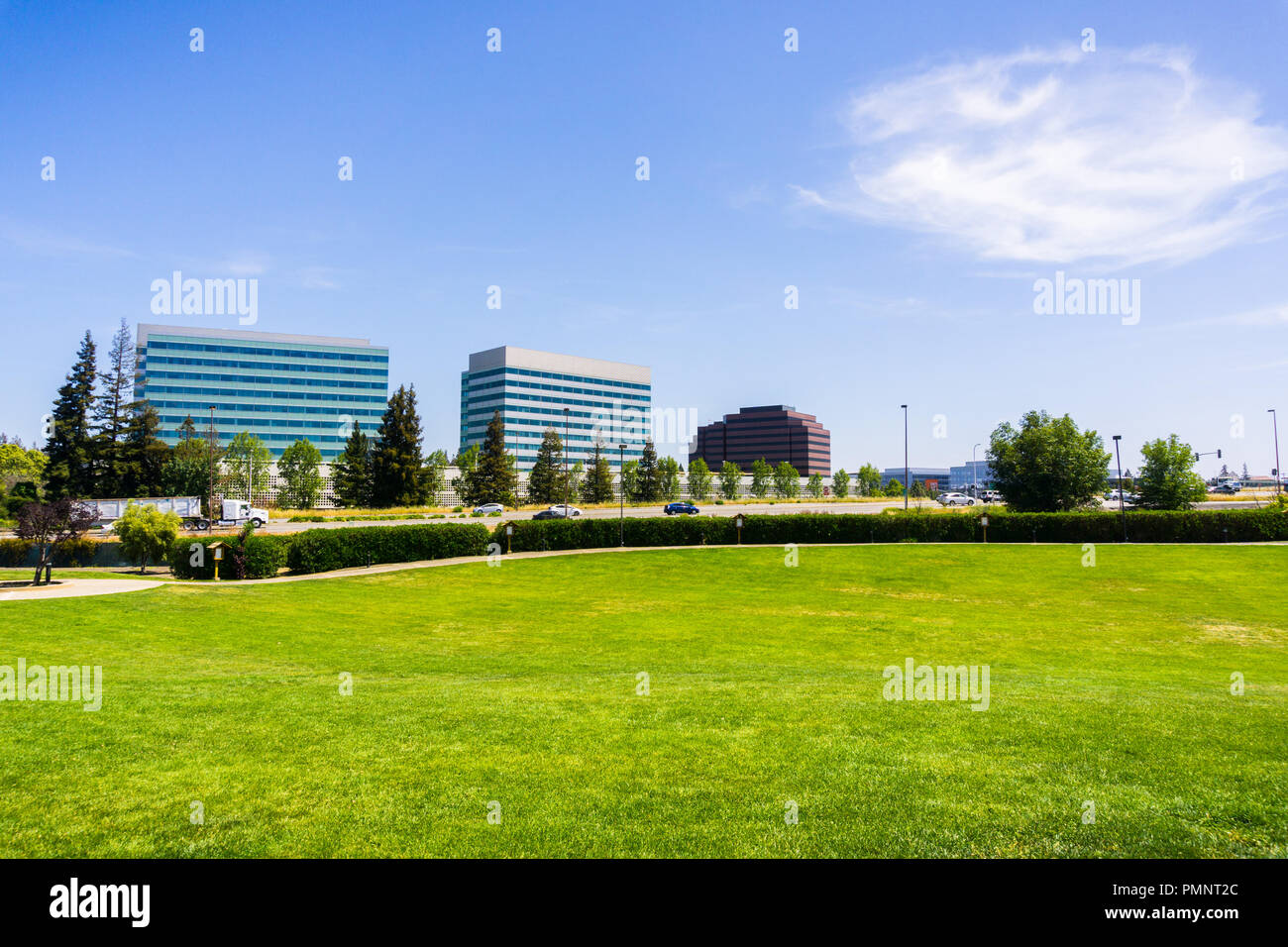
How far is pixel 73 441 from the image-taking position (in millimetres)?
65812

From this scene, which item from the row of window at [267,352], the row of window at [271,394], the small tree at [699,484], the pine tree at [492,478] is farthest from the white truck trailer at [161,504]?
the row of window at [267,352]

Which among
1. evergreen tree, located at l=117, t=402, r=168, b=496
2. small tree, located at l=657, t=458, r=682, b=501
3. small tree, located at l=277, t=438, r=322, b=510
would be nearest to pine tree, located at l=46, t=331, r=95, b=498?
evergreen tree, located at l=117, t=402, r=168, b=496

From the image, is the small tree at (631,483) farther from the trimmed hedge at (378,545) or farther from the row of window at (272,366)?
the row of window at (272,366)

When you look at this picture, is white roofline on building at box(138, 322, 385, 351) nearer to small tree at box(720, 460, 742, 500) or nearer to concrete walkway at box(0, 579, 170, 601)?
small tree at box(720, 460, 742, 500)

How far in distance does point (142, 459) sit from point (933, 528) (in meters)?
69.7

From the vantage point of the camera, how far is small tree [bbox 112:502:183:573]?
31.2m

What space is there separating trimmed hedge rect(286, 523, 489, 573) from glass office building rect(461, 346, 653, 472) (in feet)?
341

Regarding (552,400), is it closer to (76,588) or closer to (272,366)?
(272,366)

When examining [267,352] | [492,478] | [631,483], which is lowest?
[631,483]

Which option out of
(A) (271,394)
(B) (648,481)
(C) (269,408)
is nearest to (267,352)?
(A) (271,394)

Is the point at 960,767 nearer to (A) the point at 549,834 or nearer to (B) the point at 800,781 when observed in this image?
(B) the point at 800,781

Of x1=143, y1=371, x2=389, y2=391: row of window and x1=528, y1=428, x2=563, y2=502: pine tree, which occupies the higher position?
x1=143, y1=371, x2=389, y2=391: row of window

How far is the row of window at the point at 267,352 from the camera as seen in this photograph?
127m

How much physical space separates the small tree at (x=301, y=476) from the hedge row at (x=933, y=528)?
4879cm
